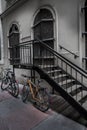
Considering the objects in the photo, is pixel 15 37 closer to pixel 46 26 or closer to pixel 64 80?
pixel 46 26

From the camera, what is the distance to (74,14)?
15.8 ft

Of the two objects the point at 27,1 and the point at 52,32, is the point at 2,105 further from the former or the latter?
the point at 27,1

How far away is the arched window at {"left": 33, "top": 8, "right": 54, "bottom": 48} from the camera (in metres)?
5.59

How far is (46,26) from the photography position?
574cm

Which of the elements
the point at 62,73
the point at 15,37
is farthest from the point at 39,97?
the point at 15,37

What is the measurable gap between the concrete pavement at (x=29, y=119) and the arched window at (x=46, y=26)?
2599 millimetres

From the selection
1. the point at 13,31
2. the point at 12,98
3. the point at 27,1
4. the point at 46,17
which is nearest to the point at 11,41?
the point at 13,31

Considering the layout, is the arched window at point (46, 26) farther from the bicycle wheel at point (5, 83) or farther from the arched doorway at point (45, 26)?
the bicycle wheel at point (5, 83)

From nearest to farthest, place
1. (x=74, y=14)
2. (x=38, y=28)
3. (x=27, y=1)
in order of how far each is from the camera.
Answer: (x=74, y=14) < (x=38, y=28) < (x=27, y=1)

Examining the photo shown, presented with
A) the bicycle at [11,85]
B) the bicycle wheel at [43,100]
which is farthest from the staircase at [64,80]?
the bicycle at [11,85]

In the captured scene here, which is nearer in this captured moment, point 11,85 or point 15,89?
point 15,89

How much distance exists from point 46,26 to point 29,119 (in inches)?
144

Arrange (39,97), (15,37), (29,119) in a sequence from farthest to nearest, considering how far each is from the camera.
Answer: (15,37) < (39,97) < (29,119)

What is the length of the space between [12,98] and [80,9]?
3.82 meters
